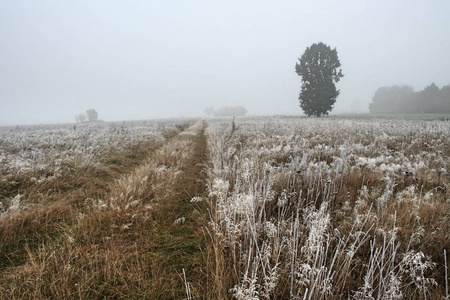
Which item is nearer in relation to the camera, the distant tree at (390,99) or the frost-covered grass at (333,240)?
the frost-covered grass at (333,240)

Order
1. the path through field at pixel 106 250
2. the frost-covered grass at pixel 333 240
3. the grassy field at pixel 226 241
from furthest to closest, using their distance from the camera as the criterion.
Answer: the path through field at pixel 106 250
the grassy field at pixel 226 241
the frost-covered grass at pixel 333 240

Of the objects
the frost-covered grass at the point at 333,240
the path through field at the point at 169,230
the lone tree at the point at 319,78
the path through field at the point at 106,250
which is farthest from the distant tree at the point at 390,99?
the path through field at the point at 106,250

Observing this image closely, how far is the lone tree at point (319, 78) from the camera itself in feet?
116

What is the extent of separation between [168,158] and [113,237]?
4.49m

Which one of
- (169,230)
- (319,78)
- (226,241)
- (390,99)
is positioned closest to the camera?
(226,241)

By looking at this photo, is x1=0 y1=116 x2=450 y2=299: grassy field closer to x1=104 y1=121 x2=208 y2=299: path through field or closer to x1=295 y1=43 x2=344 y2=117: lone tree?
x1=104 y1=121 x2=208 y2=299: path through field

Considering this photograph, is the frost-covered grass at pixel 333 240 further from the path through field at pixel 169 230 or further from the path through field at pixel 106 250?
the path through field at pixel 106 250

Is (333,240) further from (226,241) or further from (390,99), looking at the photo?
(390,99)

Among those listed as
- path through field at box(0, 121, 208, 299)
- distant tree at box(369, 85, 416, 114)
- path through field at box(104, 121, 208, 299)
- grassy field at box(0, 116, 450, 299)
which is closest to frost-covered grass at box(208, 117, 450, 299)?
grassy field at box(0, 116, 450, 299)

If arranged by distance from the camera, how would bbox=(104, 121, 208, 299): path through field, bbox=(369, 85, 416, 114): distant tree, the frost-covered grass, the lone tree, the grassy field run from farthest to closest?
1. bbox=(369, 85, 416, 114): distant tree
2. the lone tree
3. bbox=(104, 121, 208, 299): path through field
4. the grassy field
5. the frost-covered grass

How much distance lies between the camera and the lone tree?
35.4 m

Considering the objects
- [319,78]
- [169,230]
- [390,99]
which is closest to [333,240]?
[169,230]

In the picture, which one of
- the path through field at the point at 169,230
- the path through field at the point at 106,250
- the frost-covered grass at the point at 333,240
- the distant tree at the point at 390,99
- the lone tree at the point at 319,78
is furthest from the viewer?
the distant tree at the point at 390,99

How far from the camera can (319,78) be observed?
3594 centimetres
